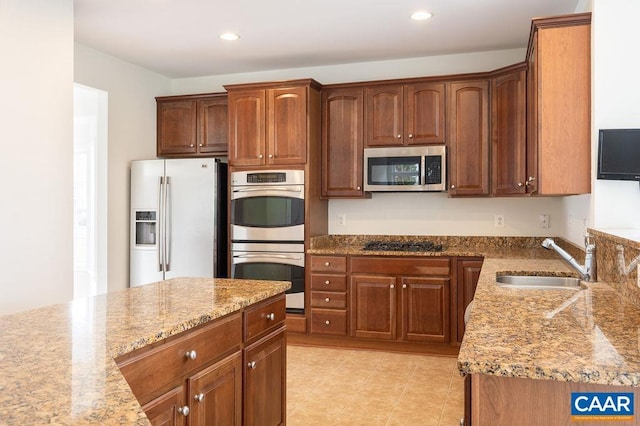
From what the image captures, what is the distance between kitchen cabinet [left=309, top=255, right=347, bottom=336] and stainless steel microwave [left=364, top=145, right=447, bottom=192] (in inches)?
29.9

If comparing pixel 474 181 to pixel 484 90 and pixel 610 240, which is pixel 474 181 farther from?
pixel 610 240

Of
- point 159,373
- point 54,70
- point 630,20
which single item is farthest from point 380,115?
point 159,373

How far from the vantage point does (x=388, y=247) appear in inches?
183

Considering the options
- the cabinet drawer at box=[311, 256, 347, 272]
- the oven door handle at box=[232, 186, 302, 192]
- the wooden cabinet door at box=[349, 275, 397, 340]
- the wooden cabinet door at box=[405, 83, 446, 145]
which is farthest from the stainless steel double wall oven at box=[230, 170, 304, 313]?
the wooden cabinet door at box=[405, 83, 446, 145]

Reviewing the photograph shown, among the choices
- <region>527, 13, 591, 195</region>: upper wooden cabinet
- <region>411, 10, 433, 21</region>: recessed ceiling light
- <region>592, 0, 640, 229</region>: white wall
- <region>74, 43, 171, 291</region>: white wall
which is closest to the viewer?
<region>592, 0, 640, 229</region>: white wall

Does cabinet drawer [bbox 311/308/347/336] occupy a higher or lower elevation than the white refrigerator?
lower

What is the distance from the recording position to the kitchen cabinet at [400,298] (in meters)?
4.28

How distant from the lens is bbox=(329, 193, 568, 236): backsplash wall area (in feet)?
15.1

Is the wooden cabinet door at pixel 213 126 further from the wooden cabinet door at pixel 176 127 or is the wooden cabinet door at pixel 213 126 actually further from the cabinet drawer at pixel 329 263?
the cabinet drawer at pixel 329 263

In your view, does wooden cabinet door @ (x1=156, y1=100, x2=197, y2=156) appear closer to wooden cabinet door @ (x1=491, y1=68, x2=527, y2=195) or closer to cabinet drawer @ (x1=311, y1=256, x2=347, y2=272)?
cabinet drawer @ (x1=311, y1=256, x2=347, y2=272)

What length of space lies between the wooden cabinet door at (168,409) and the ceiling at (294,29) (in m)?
2.74

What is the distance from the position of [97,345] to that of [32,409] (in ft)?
1.53

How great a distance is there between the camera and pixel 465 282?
4230 mm

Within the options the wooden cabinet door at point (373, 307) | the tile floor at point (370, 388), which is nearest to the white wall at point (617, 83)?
the tile floor at point (370, 388)
